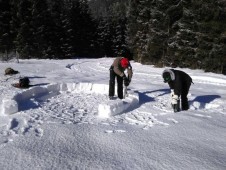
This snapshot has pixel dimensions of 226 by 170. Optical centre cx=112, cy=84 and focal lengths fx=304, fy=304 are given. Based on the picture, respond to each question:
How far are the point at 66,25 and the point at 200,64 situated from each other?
32248mm

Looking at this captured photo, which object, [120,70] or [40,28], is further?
[40,28]

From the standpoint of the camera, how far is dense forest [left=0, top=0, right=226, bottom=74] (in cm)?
2367

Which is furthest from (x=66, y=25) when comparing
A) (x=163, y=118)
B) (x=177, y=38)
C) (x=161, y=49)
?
(x=163, y=118)

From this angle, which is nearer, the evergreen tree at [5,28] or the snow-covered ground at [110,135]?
the snow-covered ground at [110,135]

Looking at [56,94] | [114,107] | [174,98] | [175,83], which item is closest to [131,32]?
[56,94]

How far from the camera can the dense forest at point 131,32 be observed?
77.7 ft

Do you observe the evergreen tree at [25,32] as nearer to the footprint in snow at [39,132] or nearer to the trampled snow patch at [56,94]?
the trampled snow patch at [56,94]

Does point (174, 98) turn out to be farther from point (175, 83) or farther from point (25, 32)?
point (25, 32)

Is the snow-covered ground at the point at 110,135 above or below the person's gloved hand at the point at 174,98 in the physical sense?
below

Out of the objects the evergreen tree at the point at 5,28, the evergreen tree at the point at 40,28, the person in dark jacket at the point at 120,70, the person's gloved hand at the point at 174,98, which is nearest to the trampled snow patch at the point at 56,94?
the person in dark jacket at the point at 120,70

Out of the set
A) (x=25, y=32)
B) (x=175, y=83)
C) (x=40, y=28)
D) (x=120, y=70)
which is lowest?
(x=175, y=83)

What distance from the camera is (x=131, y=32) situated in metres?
41.0

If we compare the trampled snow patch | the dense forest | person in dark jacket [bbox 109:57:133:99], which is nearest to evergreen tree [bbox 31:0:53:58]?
the dense forest

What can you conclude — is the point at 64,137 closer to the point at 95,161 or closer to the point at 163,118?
the point at 95,161
